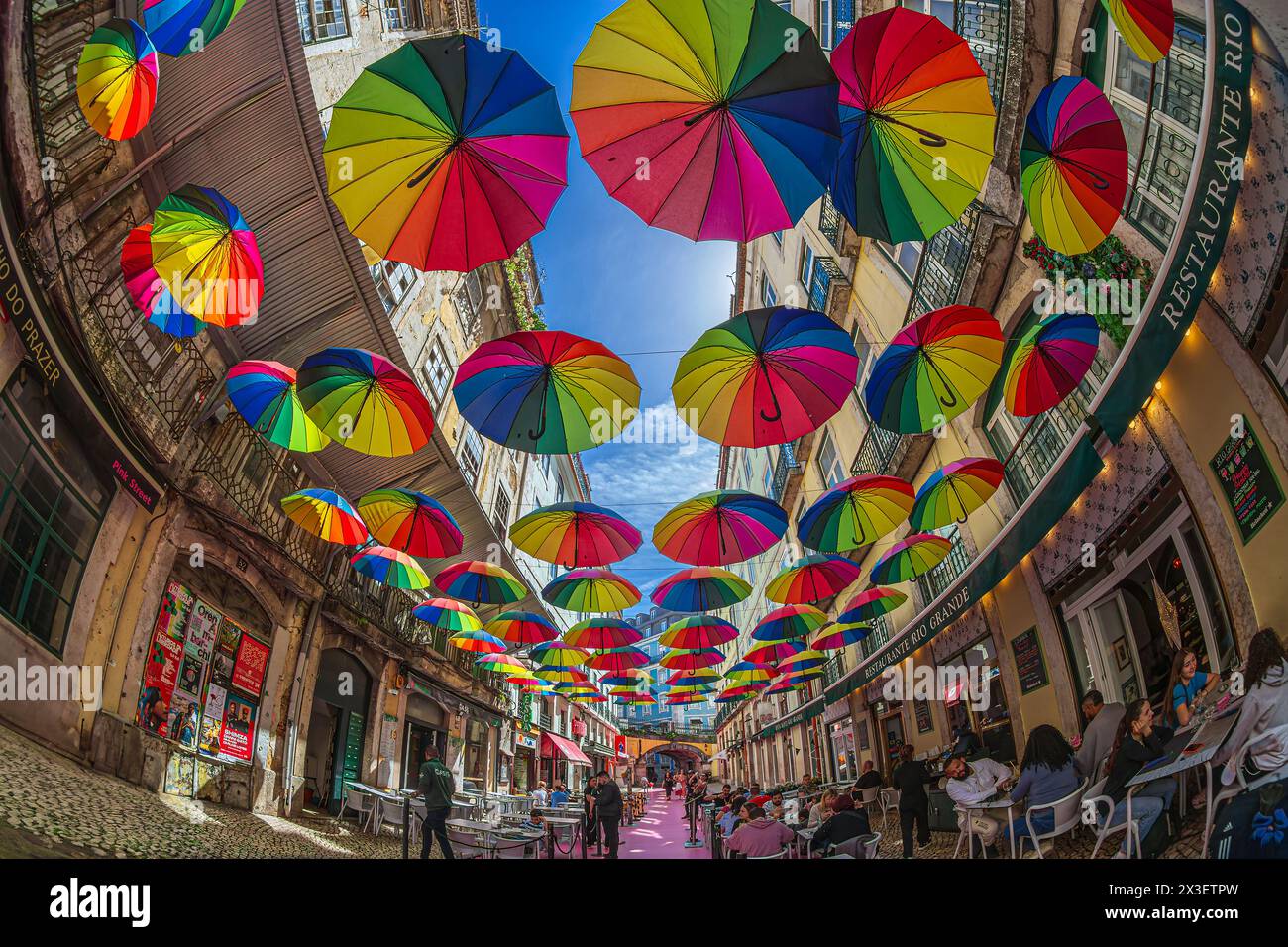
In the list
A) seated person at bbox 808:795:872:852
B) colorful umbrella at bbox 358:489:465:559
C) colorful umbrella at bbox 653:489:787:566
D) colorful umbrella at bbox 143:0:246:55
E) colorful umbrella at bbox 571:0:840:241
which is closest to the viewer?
colorful umbrella at bbox 571:0:840:241

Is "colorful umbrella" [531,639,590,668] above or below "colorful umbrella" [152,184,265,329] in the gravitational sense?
below

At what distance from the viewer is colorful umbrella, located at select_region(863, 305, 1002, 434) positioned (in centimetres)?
623

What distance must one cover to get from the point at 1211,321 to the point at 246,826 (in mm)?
12074

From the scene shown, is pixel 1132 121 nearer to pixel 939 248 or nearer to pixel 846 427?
pixel 939 248

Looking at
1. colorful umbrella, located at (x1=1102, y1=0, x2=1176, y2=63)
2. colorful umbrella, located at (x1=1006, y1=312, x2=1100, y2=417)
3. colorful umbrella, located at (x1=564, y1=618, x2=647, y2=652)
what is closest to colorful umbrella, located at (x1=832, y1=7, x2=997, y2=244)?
colorful umbrella, located at (x1=1102, y1=0, x2=1176, y2=63)

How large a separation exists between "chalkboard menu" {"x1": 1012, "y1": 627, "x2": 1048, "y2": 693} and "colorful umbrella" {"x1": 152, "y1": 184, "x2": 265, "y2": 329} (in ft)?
38.1

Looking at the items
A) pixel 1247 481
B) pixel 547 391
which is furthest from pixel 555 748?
pixel 1247 481

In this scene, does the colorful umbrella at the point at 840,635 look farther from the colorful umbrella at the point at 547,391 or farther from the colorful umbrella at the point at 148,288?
the colorful umbrella at the point at 148,288

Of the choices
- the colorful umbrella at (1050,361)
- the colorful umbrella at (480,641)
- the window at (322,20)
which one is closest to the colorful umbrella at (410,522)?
the colorful umbrella at (480,641)

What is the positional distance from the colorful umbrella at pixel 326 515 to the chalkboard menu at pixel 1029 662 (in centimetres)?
1033

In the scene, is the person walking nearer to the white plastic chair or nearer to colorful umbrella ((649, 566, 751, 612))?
colorful umbrella ((649, 566, 751, 612))

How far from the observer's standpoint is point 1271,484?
491 cm

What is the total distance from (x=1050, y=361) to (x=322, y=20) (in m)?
12.9

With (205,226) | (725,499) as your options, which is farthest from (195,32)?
(725,499)
